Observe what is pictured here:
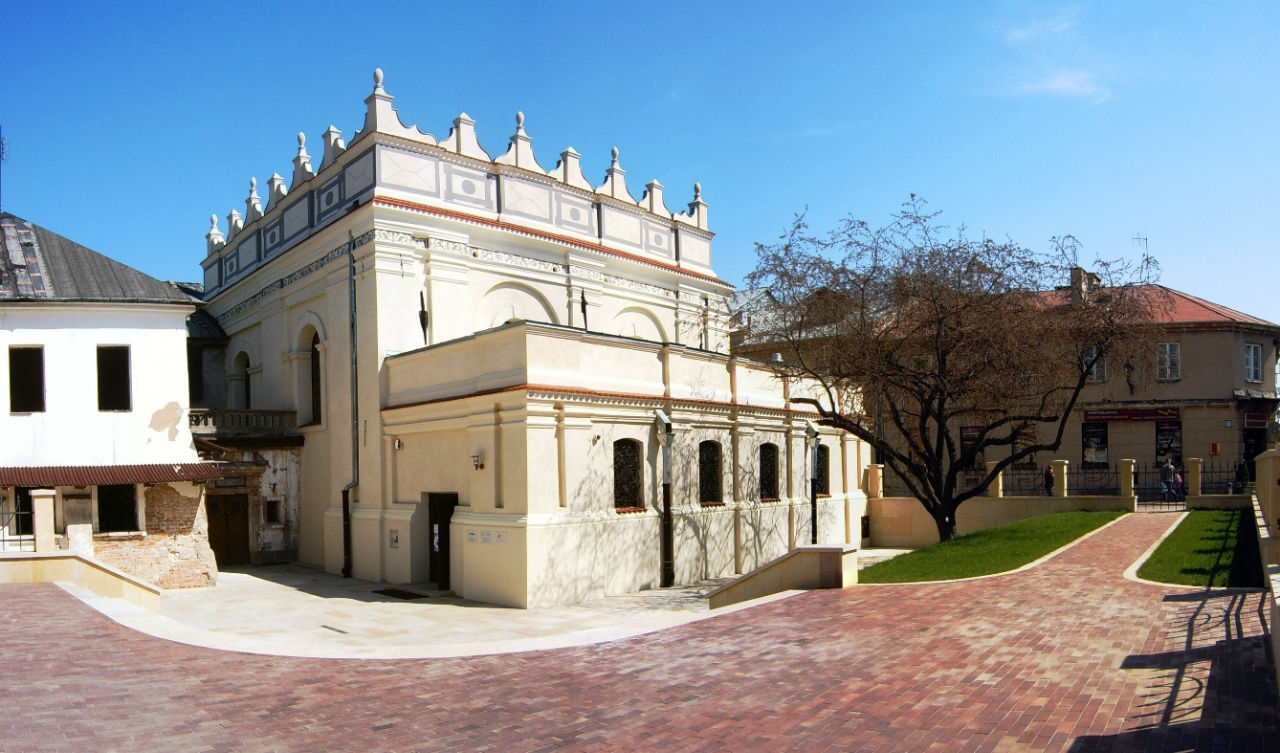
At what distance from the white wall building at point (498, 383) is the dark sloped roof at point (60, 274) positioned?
4.21 metres

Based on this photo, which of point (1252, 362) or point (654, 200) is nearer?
point (654, 200)

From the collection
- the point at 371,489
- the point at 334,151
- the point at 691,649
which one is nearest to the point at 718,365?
the point at 371,489

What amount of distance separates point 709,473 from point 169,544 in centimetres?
1277

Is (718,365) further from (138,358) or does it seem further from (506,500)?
(138,358)

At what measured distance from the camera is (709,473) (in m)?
23.1

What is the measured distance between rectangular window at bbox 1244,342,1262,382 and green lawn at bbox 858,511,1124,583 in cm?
1872

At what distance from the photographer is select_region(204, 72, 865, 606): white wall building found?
18562 mm

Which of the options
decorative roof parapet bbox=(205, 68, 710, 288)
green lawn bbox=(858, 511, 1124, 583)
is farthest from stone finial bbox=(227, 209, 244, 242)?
green lawn bbox=(858, 511, 1124, 583)

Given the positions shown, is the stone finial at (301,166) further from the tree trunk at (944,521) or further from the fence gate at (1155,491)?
the fence gate at (1155,491)

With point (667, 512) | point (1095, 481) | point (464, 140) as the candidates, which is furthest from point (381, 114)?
point (1095, 481)

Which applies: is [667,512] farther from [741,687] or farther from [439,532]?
[741,687]

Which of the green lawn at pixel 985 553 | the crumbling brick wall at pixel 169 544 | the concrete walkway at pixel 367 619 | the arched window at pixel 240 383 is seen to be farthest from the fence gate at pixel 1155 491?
the arched window at pixel 240 383

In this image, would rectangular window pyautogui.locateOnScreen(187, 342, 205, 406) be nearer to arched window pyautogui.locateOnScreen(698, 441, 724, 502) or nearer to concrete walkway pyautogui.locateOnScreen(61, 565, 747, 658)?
concrete walkway pyautogui.locateOnScreen(61, 565, 747, 658)

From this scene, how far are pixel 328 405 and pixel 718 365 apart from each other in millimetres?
10294
